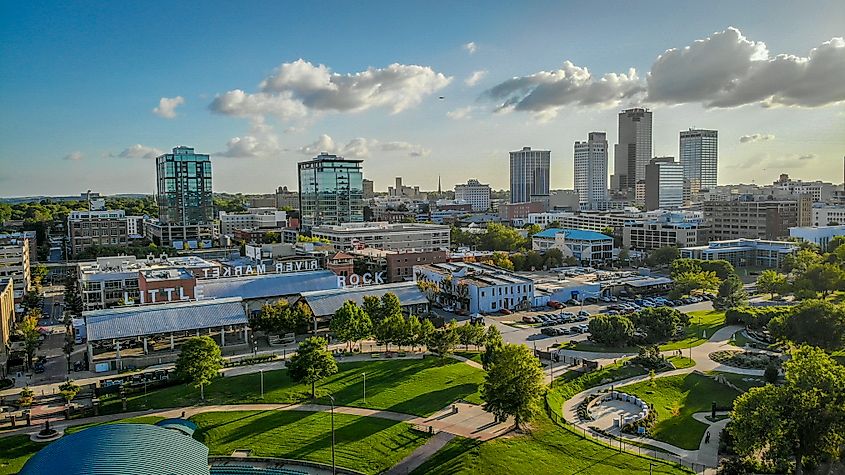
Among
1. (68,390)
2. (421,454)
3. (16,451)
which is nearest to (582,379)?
(421,454)

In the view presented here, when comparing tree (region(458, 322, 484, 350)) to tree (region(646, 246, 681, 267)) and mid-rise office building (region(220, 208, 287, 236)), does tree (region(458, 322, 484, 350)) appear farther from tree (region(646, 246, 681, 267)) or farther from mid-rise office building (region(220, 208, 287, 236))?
mid-rise office building (region(220, 208, 287, 236))

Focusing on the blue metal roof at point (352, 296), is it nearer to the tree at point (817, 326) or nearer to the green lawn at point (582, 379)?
the green lawn at point (582, 379)

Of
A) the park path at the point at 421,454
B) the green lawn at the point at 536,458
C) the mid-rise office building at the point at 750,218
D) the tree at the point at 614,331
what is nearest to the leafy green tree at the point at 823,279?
the tree at the point at 614,331

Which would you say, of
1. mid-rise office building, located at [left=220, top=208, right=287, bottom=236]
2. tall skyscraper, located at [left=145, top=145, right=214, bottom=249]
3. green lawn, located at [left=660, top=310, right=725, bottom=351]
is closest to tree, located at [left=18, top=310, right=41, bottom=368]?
green lawn, located at [left=660, top=310, right=725, bottom=351]

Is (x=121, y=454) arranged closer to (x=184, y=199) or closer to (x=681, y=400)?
(x=681, y=400)

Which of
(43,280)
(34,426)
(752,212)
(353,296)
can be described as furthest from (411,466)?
(752,212)
